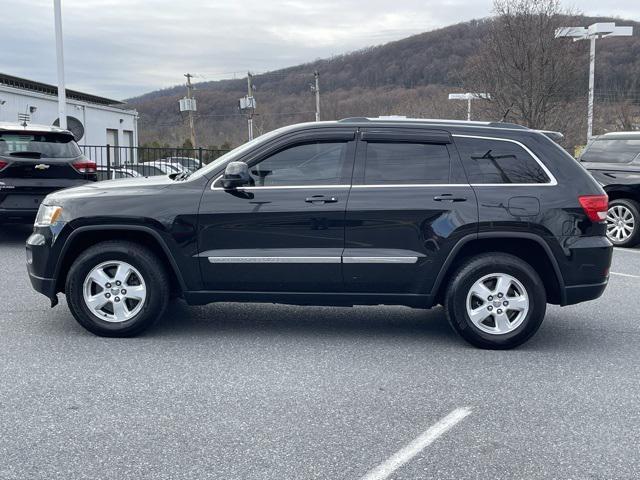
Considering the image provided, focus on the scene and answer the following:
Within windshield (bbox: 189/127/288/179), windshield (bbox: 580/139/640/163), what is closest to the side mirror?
windshield (bbox: 189/127/288/179)

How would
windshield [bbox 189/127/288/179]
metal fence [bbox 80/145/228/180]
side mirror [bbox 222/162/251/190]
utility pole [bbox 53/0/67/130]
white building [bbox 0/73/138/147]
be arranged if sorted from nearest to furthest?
side mirror [bbox 222/162/251/190]
windshield [bbox 189/127/288/179]
metal fence [bbox 80/145/228/180]
utility pole [bbox 53/0/67/130]
white building [bbox 0/73/138/147]

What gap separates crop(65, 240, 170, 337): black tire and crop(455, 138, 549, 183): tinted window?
2.62 meters

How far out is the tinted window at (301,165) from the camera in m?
5.57

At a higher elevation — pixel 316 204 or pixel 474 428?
pixel 316 204

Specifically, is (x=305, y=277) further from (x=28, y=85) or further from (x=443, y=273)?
(x=28, y=85)

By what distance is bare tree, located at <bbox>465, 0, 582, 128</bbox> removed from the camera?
2555 centimetres

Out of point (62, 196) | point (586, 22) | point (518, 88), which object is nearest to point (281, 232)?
point (62, 196)

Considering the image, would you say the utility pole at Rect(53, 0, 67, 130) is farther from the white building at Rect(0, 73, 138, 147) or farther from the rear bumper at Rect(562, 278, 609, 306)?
the rear bumper at Rect(562, 278, 609, 306)

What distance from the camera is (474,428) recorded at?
12.9 ft

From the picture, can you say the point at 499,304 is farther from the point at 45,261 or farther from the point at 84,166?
the point at 84,166

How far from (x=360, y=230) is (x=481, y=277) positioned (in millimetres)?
1014

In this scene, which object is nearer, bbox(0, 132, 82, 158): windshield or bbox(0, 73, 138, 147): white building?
bbox(0, 132, 82, 158): windshield

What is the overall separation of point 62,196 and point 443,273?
3.17 meters

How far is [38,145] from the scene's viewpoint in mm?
10219
